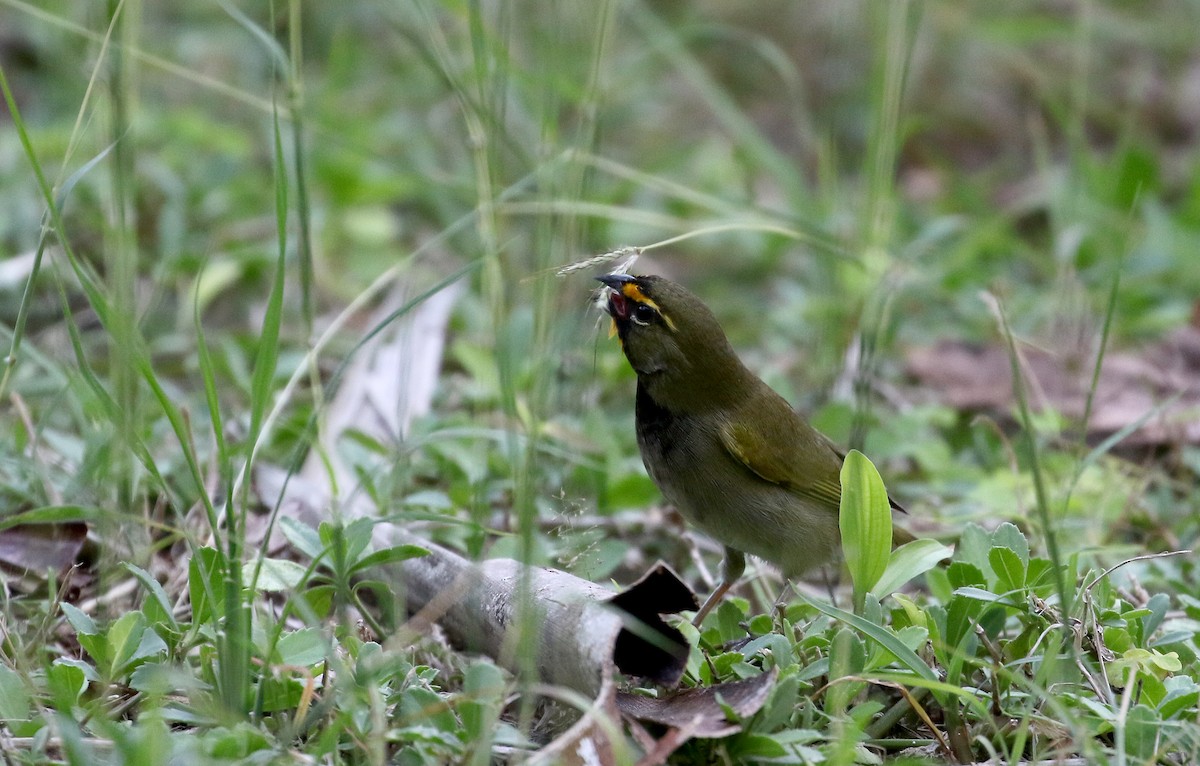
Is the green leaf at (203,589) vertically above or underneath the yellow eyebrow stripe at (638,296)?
underneath

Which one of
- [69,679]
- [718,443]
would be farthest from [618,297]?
[69,679]

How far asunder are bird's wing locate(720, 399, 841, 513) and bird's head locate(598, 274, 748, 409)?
127 millimetres

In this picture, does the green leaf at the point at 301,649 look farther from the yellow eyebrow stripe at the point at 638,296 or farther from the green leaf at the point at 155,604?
the yellow eyebrow stripe at the point at 638,296

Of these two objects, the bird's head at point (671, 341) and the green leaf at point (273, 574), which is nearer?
the green leaf at point (273, 574)

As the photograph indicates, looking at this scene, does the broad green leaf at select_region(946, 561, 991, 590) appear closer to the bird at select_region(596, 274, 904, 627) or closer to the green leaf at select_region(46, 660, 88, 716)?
the bird at select_region(596, 274, 904, 627)

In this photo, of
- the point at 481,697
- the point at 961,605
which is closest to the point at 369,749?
the point at 481,697

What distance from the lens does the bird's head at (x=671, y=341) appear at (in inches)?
161

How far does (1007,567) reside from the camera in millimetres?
3248

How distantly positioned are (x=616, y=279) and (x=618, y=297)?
8 centimetres

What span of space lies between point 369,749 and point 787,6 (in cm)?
859

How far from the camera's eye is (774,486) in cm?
415

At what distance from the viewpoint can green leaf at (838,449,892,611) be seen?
3.15 m

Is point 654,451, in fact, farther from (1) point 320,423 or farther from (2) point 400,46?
(2) point 400,46

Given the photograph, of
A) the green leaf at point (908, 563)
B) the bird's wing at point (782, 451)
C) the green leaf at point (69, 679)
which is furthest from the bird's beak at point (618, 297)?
the green leaf at point (69, 679)
